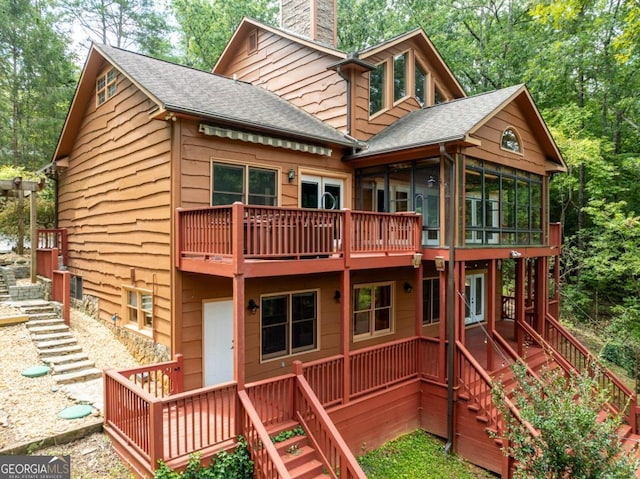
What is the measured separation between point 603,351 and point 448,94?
1153 centimetres

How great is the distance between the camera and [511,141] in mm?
10859

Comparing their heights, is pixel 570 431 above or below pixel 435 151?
below

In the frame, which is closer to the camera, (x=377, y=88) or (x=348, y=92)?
(x=348, y=92)

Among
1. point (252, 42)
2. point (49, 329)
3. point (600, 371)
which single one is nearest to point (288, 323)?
point (49, 329)

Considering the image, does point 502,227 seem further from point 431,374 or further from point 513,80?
point 513,80

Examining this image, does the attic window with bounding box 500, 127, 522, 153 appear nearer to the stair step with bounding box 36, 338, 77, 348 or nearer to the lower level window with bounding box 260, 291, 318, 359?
the lower level window with bounding box 260, 291, 318, 359

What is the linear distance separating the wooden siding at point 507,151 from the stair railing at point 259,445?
23.7 ft

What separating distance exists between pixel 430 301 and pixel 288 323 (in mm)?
5629

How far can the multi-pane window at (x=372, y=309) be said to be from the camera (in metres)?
10.7

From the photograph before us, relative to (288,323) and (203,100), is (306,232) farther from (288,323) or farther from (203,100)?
(203,100)

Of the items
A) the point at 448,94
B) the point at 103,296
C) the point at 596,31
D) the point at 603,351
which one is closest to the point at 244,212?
the point at 103,296

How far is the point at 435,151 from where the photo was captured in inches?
353

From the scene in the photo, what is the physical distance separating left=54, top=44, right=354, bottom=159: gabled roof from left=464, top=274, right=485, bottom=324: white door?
8.03 meters

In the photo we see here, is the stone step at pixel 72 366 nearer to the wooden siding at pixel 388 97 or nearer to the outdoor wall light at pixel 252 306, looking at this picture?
the outdoor wall light at pixel 252 306
